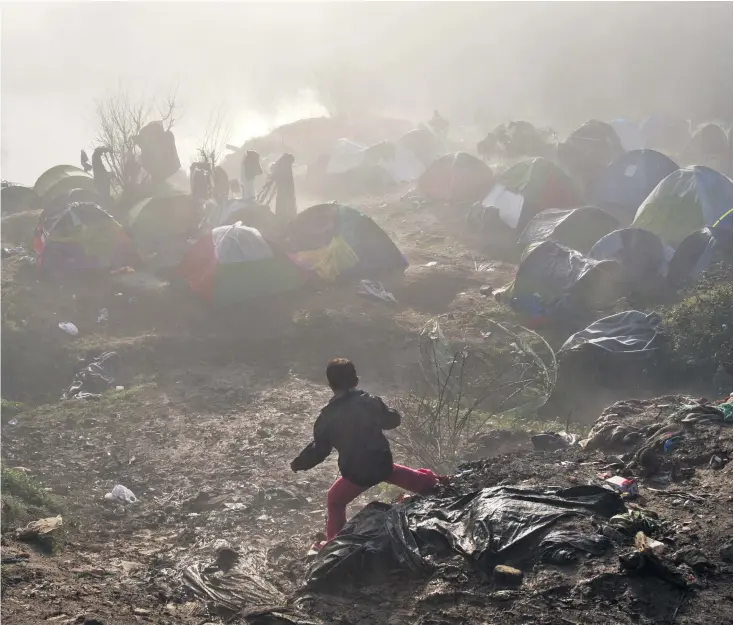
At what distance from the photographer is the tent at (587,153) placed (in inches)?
790

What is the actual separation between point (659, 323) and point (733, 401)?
3.46 m

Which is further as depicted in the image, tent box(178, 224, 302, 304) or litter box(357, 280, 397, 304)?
litter box(357, 280, 397, 304)

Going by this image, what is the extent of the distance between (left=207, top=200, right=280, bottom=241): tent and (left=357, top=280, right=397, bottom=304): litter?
9.84ft

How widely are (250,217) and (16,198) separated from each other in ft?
24.3

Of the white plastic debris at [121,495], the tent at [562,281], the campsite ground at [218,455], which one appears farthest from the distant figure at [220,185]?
the white plastic debris at [121,495]

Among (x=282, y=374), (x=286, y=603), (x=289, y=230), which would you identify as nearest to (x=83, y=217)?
(x=289, y=230)

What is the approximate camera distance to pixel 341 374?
13.2ft

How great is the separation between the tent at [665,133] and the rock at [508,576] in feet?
93.3

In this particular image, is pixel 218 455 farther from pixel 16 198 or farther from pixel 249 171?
pixel 16 198

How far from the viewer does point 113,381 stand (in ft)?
30.1

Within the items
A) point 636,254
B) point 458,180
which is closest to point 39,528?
point 636,254

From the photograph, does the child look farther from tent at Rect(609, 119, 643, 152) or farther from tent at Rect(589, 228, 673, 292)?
tent at Rect(609, 119, 643, 152)

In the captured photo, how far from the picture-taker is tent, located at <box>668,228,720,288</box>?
11.0 m

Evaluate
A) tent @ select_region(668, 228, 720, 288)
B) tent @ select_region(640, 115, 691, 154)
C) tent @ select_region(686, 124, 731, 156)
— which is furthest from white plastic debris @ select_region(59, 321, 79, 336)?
tent @ select_region(640, 115, 691, 154)
